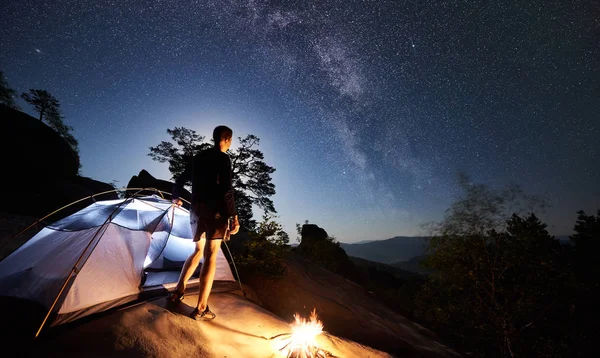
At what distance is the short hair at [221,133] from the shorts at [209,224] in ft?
3.35

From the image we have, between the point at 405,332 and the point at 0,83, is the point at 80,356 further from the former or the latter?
the point at 0,83

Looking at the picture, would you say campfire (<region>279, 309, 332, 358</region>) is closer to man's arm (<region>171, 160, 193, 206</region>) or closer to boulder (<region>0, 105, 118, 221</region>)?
man's arm (<region>171, 160, 193, 206</region>)

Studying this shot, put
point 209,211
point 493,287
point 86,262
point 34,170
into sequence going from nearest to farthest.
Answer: point 209,211
point 86,262
point 493,287
point 34,170

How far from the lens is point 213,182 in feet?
11.3

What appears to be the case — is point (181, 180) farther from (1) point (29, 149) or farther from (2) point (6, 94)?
(2) point (6, 94)

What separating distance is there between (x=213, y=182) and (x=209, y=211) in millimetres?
425

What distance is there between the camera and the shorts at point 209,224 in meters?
3.33

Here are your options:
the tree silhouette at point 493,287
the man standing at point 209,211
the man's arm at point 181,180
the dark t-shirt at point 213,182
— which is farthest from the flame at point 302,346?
the tree silhouette at point 493,287

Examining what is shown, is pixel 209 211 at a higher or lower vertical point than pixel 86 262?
higher

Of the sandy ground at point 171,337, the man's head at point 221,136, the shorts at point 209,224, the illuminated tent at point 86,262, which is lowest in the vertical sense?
the sandy ground at point 171,337

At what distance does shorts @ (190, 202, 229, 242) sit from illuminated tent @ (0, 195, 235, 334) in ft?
5.26

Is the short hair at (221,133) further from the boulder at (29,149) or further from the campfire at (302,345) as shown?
the boulder at (29,149)

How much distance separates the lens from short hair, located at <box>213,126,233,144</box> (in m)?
3.62

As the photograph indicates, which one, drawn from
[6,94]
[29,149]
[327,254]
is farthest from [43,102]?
[327,254]
